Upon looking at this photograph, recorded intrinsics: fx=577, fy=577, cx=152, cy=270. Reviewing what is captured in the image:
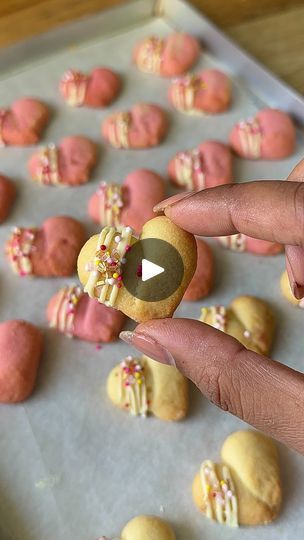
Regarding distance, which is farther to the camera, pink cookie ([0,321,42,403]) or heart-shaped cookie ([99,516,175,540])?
pink cookie ([0,321,42,403])

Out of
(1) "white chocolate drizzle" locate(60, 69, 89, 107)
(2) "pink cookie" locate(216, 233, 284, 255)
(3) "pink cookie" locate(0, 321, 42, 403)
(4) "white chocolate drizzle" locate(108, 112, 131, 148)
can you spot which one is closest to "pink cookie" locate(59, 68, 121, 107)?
(1) "white chocolate drizzle" locate(60, 69, 89, 107)

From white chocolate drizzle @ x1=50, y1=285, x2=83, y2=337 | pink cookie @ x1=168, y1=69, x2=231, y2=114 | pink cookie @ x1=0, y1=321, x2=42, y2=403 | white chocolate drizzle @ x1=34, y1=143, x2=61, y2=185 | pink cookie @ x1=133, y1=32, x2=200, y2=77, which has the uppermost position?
pink cookie @ x1=133, y1=32, x2=200, y2=77

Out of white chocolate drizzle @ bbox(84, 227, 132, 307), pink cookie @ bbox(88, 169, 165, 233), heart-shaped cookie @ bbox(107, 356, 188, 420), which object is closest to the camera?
white chocolate drizzle @ bbox(84, 227, 132, 307)

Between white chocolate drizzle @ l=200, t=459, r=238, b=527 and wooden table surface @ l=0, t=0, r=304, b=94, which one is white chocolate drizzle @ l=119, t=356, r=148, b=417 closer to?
white chocolate drizzle @ l=200, t=459, r=238, b=527

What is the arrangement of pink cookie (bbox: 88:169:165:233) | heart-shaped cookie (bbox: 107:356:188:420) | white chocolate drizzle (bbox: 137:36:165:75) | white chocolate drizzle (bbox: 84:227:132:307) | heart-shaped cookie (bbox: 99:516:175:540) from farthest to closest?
white chocolate drizzle (bbox: 137:36:165:75) < pink cookie (bbox: 88:169:165:233) < heart-shaped cookie (bbox: 107:356:188:420) < heart-shaped cookie (bbox: 99:516:175:540) < white chocolate drizzle (bbox: 84:227:132:307)

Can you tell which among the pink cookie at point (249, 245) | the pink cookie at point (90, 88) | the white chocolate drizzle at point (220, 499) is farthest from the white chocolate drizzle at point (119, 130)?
the white chocolate drizzle at point (220, 499)

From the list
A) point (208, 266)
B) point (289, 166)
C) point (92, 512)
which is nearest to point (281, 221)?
point (208, 266)

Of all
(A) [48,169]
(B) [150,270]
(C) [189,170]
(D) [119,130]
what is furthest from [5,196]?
(B) [150,270]

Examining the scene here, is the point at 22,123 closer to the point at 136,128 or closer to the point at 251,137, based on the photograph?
the point at 136,128
